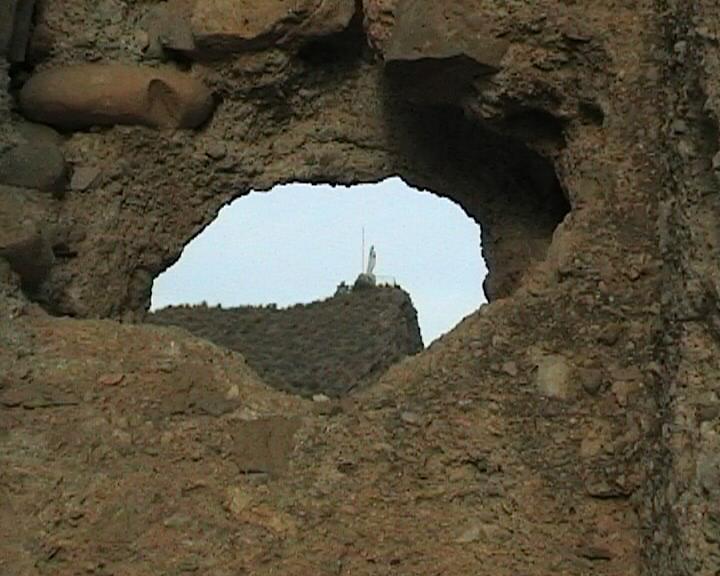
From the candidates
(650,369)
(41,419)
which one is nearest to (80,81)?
(41,419)

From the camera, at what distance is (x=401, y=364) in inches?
89.0

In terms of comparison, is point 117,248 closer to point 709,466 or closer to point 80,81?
point 80,81

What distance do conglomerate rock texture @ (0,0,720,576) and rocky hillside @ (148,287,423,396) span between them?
304 cm

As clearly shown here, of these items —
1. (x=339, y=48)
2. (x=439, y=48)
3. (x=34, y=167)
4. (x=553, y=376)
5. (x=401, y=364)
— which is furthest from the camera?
(x=339, y=48)

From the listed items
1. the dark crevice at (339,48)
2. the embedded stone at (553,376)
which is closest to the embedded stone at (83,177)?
the dark crevice at (339,48)

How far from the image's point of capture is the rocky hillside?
6023mm

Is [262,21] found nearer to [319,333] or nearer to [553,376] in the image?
Result: [553,376]

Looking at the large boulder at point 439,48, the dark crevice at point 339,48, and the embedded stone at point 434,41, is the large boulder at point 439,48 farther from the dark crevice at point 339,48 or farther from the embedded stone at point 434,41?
the dark crevice at point 339,48

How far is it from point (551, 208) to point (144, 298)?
3.48 feet

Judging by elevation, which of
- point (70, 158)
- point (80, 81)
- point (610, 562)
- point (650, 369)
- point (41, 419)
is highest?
point (80, 81)

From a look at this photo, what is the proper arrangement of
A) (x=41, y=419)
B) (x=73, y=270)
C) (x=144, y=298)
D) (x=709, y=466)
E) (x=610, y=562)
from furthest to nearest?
(x=144, y=298), (x=73, y=270), (x=41, y=419), (x=610, y=562), (x=709, y=466)

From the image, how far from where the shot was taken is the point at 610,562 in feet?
6.56

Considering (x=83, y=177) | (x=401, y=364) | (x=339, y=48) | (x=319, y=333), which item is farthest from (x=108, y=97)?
(x=319, y=333)

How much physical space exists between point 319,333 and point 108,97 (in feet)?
14.1
